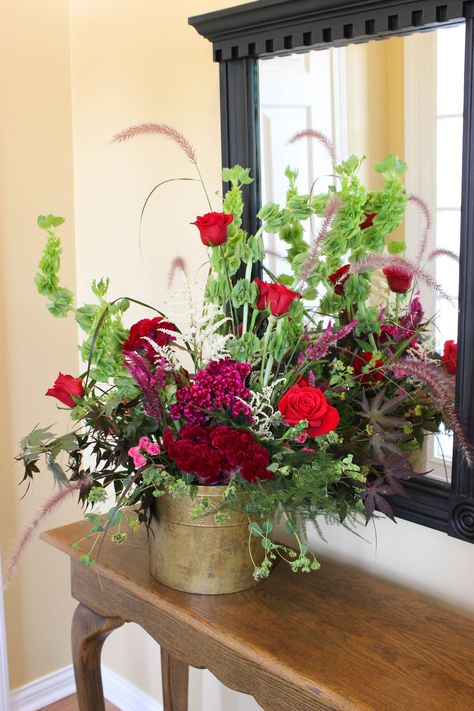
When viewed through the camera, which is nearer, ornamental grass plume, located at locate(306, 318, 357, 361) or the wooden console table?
the wooden console table

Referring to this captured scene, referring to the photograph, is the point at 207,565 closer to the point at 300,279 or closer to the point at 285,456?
the point at 285,456

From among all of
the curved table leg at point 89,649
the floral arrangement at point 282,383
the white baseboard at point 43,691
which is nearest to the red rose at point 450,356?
the floral arrangement at point 282,383

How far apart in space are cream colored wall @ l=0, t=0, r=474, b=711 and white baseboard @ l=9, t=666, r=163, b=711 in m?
0.03

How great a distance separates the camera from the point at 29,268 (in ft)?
7.41

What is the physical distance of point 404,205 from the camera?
1.36 meters

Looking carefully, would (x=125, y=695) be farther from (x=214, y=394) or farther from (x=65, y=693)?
(x=214, y=394)

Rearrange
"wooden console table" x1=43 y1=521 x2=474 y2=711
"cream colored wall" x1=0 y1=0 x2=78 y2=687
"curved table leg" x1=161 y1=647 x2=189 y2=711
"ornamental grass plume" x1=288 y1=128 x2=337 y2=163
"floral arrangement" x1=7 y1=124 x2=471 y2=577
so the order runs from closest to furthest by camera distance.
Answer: "wooden console table" x1=43 y1=521 x2=474 y2=711, "floral arrangement" x1=7 y1=124 x2=471 y2=577, "ornamental grass plume" x1=288 y1=128 x2=337 y2=163, "curved table leg" x1=161 y1=647 x2=189 y2=711, "cream colored wall" x1=0 y1=0 x2=78 y2=687

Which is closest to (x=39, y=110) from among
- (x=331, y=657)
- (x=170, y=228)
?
(x=170, y=228)

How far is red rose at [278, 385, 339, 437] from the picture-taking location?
1192 mm

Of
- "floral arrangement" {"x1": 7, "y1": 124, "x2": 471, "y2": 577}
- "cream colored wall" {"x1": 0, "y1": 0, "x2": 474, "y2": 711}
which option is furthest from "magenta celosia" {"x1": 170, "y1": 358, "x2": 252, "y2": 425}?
"cream colored wall" {"x1": 0, "y1": 0, "x2": 474, "y2": 711}

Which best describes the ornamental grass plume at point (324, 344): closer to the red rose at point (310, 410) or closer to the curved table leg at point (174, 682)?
the red rose at point (310, 410)

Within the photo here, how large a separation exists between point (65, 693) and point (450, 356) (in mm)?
1733

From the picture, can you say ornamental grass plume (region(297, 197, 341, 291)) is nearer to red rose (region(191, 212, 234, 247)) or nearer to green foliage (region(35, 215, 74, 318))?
red rose (region(191, 212, 234, 247))

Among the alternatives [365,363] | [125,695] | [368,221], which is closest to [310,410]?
[365,363]
